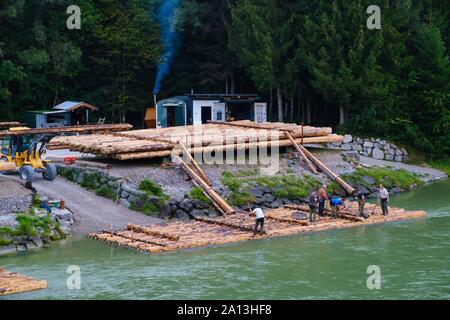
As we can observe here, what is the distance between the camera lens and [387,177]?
46250 mm

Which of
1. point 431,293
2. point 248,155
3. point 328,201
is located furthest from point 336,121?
point 431,293

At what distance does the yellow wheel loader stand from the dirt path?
41 centimetres

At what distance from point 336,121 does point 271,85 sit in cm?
603

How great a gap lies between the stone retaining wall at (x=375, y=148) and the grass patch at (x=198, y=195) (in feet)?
60.2

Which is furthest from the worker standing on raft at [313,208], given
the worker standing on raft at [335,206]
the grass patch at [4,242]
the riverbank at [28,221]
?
the grass patch at [4,242]

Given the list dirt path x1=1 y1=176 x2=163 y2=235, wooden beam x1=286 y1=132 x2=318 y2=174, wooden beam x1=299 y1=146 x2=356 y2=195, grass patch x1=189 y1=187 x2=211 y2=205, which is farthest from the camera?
wooden beam x1=286 y1=132 x2=318 y2=174

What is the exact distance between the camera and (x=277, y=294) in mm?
24891

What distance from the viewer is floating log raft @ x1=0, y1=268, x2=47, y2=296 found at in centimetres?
2539

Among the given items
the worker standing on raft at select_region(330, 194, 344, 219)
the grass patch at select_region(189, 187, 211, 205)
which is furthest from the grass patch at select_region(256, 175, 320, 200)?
the worker standing on raft at select_region(330, 194, 344, 219)

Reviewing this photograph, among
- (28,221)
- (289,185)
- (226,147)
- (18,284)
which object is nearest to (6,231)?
(28,221)

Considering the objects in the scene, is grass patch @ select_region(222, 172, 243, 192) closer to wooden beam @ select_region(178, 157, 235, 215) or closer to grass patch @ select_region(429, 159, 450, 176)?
wooden beam @ select_region(178, 157, 235, 215)

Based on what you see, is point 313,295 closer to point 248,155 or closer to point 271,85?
point 248,155

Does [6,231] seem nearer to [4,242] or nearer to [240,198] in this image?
[4,242]

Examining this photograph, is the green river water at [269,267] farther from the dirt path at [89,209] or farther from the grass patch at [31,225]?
the dirt path at [89,209]
